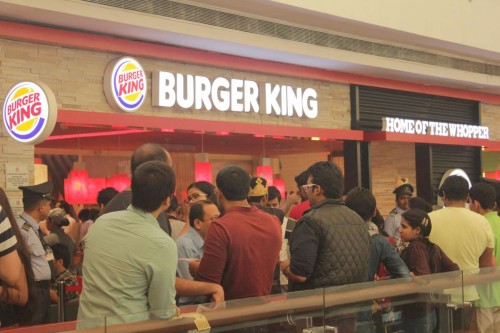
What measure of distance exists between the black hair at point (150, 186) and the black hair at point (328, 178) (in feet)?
4.49

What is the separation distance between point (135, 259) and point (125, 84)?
597 centimetres

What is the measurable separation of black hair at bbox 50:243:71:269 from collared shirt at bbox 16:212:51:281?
1.09 meters

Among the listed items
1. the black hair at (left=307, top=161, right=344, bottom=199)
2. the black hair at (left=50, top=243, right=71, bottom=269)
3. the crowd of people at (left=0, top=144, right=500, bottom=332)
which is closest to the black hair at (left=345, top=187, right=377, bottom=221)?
the crowd of people at (left=0, top=144, right=500, bottom=332)

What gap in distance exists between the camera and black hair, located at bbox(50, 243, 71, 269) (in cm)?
684

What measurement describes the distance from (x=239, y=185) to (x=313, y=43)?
22.6 ft

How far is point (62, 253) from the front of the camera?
688cm

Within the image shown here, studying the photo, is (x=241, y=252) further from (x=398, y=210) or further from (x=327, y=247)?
(x=398, y=210)

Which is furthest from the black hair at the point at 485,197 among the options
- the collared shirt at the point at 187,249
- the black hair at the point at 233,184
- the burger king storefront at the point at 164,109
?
the burger king storefront at the point at 164,109

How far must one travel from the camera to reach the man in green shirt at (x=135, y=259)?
10.8 ft

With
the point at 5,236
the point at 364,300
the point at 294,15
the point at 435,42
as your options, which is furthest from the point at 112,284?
the point at 435,42

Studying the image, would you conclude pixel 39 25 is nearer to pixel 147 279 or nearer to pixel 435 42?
pixel 147 279

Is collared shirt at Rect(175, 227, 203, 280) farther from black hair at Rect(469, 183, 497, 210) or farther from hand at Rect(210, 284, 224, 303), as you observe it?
black hair at Rect(469, 183, 497, 210)

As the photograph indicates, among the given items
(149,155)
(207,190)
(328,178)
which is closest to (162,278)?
(149,155)

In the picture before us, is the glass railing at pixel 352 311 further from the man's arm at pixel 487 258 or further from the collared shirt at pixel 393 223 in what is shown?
the collared shirt at pixel 393 223
